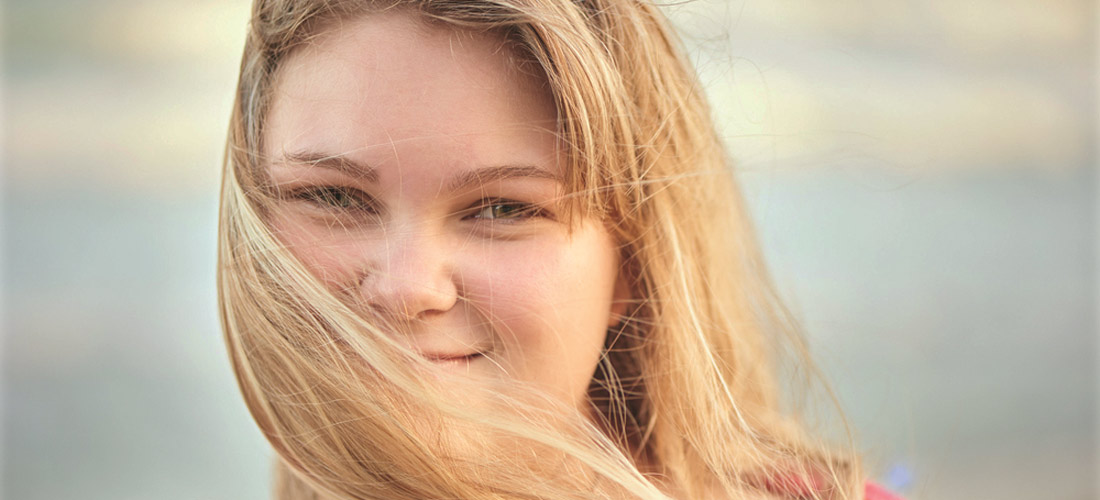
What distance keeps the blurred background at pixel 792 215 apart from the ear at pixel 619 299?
0.57 ft

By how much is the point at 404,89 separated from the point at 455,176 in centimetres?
7

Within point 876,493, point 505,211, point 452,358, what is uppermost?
point 505,211

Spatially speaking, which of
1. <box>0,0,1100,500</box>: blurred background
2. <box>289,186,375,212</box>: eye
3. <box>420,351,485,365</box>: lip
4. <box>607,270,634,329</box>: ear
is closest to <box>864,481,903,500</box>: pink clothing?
<box>0,0,1100,500</box>: blurred background

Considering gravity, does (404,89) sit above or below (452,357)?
above

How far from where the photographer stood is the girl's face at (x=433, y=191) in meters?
0.55

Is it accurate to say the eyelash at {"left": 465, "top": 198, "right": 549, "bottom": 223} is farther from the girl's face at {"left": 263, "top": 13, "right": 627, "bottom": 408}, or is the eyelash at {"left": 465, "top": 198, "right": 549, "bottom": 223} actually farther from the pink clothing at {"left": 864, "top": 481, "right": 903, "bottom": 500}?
the pink clothing at {"left": 864, "top": 481, "right": 903, "bottom": 500}

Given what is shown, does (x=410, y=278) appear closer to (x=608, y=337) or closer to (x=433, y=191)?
(x=433, y=191)

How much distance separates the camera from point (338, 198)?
575mm

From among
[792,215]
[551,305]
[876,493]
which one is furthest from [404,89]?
[792,215]

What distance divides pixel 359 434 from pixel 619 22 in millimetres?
359

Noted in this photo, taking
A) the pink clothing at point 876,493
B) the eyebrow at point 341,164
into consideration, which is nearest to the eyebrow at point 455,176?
the eyebrow at point 341,164

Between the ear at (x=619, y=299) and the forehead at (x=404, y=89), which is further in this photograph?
the ear at (x=619, y=299)

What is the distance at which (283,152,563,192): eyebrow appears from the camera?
0.55m

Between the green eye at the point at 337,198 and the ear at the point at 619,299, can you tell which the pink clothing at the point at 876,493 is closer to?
the ear at the point at 619,299
